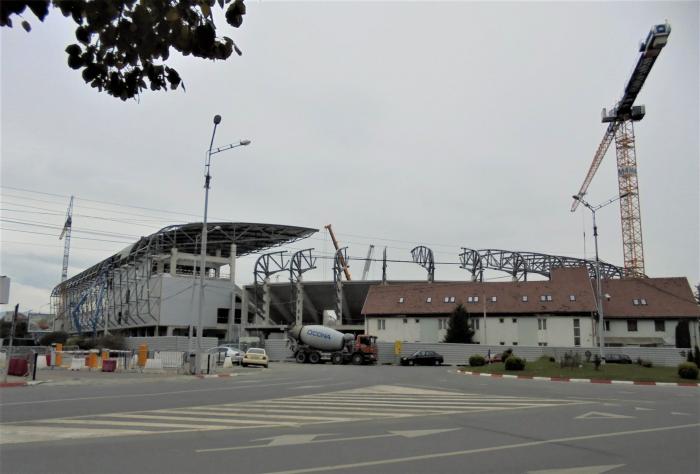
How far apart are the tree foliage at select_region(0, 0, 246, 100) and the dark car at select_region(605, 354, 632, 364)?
49.0 meters

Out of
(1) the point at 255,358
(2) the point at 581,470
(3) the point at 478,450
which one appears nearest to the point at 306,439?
(3) the point at 478,450

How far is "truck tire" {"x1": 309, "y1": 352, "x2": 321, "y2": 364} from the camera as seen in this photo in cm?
5225

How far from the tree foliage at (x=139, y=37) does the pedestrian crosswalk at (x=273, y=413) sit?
290 inches

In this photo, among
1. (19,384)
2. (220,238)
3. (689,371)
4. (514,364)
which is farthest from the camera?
(220,238)

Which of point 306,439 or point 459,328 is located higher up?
point 459,328

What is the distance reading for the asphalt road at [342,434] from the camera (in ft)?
25.7

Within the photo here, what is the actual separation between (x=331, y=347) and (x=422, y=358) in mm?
8468

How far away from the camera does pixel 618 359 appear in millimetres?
47062

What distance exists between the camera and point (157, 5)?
437 cm

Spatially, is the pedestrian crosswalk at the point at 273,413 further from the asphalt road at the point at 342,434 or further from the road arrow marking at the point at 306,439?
the road arrow marking at the point at 306,439

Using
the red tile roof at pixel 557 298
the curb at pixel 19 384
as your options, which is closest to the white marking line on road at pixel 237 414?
the curb at pixel 19 384

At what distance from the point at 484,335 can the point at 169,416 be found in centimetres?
5508

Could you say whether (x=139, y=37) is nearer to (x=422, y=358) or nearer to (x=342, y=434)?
(x=342, y=434)

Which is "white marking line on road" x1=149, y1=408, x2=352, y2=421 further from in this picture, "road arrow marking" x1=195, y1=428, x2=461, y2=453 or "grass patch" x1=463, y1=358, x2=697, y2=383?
"grass patch" x1=463, y1=358, x2=697, y2=383
